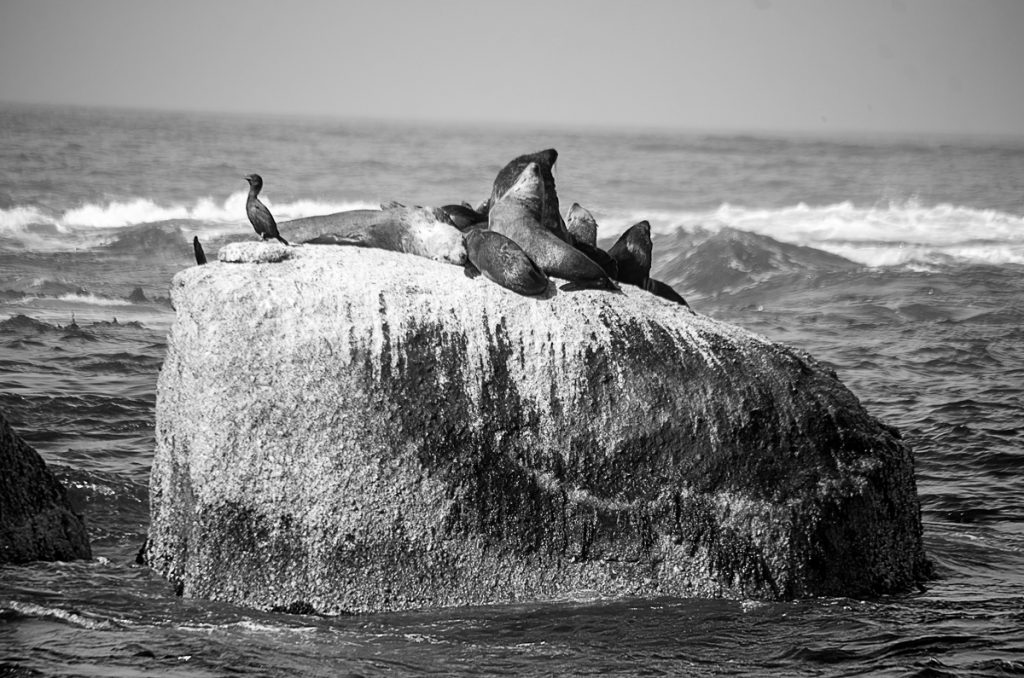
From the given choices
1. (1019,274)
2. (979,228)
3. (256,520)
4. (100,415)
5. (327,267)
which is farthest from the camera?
(979,228)

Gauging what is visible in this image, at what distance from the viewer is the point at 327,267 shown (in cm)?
695

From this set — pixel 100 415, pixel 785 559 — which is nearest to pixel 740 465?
pixel 785 559

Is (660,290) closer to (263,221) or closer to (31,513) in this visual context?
(263,221)

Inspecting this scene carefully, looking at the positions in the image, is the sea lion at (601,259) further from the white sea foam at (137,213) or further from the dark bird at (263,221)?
the white sea foam at (137,213)

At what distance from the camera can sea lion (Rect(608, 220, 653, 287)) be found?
8.23 m

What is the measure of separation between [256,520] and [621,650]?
205 cm

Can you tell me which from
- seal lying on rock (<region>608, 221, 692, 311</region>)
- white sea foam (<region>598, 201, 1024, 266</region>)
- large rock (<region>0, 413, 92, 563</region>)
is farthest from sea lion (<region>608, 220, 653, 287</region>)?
white sea foam (<region>598, 201, 1024, 266</region>)

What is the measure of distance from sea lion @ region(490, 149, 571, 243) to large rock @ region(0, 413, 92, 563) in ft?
11.4

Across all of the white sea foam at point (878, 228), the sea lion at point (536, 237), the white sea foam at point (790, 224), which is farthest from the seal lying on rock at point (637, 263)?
the white sea foam at point (790, 224)

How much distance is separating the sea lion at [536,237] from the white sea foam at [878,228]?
667 inches

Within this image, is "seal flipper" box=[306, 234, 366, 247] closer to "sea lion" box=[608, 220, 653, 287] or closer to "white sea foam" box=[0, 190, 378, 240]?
"sea lion" box=[608, 220, 653, 287]

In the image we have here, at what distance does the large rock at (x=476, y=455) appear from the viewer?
6457 mm

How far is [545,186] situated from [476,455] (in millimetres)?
2584

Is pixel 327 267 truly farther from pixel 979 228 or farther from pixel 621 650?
pixel 979 228
